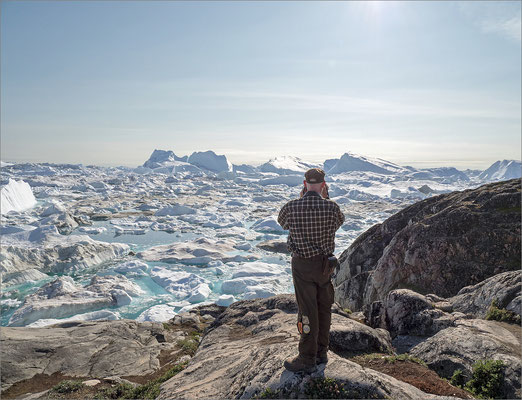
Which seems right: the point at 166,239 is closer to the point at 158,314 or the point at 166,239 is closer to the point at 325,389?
the point at 158,314

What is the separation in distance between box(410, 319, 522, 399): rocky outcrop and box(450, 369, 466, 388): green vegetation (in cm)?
12

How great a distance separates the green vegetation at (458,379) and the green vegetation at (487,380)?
0.15 meters

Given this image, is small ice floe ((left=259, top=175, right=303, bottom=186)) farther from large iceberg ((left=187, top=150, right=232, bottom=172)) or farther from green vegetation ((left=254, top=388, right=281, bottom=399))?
green vegetation ((left=254, top=388, right=281, bottom=399))

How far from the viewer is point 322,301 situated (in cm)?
414

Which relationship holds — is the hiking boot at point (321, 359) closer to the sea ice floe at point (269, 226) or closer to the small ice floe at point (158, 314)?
the small ice floe at point (158, 314)

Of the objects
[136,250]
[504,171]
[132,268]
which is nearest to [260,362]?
[132,268]

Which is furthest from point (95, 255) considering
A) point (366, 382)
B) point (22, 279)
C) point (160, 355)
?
point (366, 382)

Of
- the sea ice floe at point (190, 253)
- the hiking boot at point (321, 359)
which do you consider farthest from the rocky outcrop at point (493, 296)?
the sea ice floe at point (190, 253)

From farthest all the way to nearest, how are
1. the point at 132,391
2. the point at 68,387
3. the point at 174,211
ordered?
the point at 174,211 < the point at 68,387 < the point at 132,391

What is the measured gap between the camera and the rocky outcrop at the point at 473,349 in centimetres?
481

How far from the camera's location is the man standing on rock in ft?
13.1

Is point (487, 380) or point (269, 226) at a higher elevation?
point (487, 380)

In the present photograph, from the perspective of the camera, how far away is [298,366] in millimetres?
3887

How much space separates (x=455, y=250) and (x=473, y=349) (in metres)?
7.01
